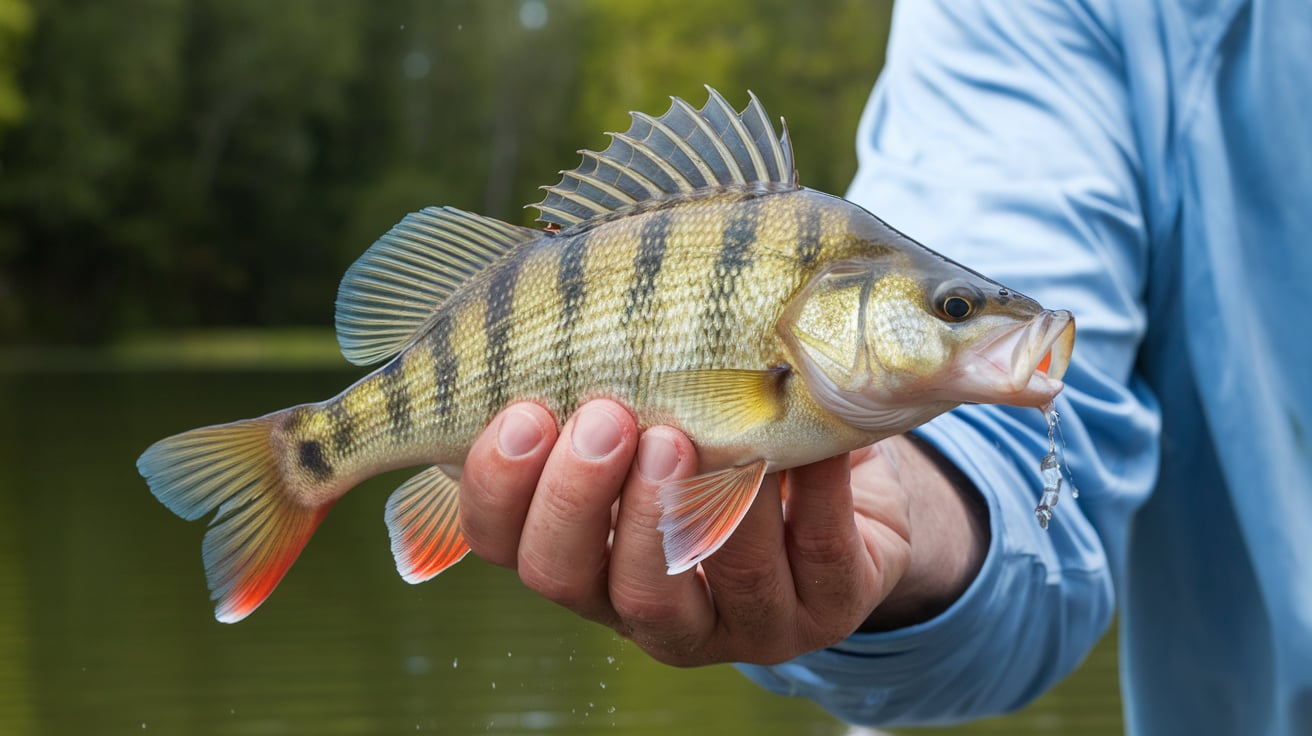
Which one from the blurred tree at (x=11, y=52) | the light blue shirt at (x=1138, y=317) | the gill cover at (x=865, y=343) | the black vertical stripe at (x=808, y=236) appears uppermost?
the black vertical stripe at (x=808, y=236)

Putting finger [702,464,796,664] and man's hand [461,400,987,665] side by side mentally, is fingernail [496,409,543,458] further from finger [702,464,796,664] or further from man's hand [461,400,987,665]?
finger [702,464,796,664]

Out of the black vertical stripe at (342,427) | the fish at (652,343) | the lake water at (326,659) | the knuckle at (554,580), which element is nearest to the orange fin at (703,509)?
the fish at (652,343)

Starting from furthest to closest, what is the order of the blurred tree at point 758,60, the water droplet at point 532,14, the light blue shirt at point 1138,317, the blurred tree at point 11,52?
the water droplet at point 532,14
the blurred tree at point 758,60
the blurred tree at point 11,52
the light blue shirt at point 1138,317

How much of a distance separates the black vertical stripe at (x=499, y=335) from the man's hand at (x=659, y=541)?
35 mm

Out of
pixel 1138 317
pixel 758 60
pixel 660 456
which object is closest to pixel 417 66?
pixel 758 60

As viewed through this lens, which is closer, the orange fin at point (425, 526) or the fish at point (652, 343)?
the fish at point (652, 343)

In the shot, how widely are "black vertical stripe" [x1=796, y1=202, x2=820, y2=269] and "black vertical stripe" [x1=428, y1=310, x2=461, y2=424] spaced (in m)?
0.48

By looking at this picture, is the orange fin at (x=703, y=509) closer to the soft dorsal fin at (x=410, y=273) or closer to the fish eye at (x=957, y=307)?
the fish eye at (x=957, y=307)

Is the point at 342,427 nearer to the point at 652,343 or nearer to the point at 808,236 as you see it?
the point at 652,343

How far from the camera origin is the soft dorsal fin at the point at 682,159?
1866mm

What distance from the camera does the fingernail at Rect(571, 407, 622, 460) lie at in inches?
71.9

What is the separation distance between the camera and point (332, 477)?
6.62 ft

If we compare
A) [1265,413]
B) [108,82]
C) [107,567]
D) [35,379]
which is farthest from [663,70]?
[1265,413]

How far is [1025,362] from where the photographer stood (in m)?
1.66
